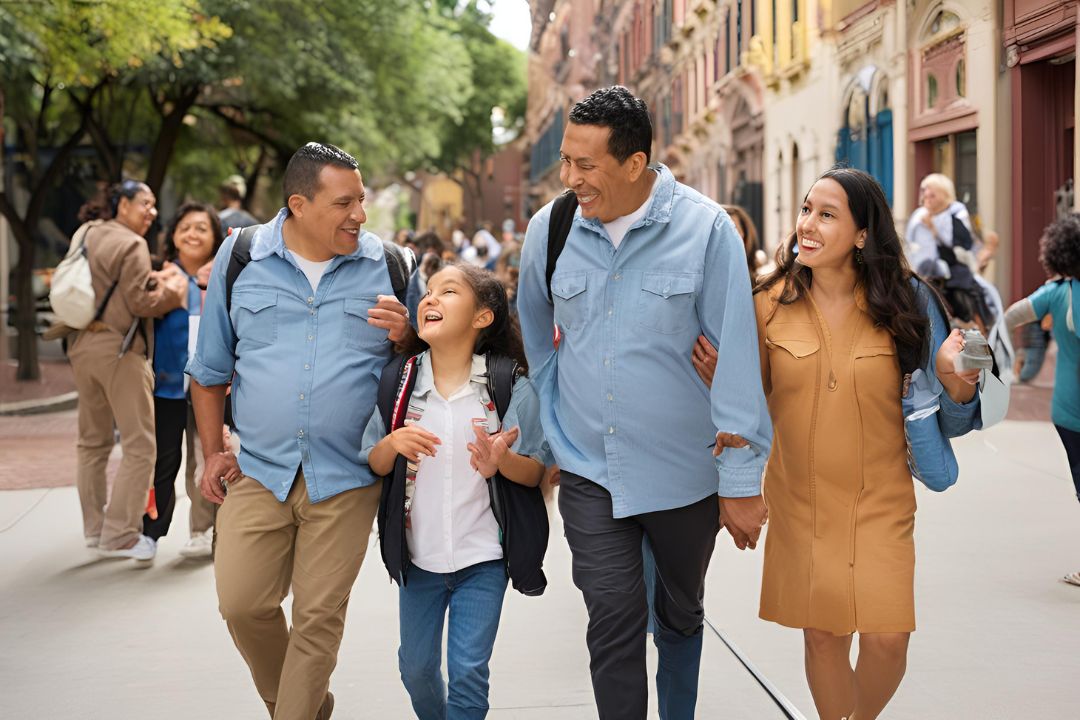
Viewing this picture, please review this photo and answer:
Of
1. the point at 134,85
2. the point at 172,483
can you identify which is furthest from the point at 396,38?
the point at 172,483

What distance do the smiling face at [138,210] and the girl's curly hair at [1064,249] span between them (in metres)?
4.42

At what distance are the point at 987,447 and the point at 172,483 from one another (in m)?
6.12

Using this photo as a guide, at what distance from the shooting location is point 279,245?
4.32 m

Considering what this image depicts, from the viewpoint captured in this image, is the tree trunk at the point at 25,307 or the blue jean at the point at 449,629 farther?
the tree trunk at the point at 25,307

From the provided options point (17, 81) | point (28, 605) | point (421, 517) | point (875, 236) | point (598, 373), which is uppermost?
point (17, 81)

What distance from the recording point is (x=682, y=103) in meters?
30.7

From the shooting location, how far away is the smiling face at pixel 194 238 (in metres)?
7.49

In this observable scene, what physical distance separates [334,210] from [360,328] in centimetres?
35

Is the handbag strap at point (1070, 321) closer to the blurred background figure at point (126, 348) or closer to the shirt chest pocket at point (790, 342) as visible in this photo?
the shirt chest pocket at point (790, 342)

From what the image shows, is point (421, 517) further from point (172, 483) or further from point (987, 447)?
point (987, 447)

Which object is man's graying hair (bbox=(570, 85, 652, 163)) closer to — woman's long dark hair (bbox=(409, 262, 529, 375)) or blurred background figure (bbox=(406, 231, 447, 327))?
woman's long dark hair (bbox=(409, 262, 529, 375))

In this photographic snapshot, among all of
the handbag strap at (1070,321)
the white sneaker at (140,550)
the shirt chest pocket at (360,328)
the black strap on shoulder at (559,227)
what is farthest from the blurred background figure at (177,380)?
the handbag strap at (1070,321)

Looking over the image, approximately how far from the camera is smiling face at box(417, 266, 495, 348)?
417cm

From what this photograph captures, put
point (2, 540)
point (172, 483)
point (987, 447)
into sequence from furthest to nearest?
point (987, 447)
point (2, 540)
point (172, 483)
